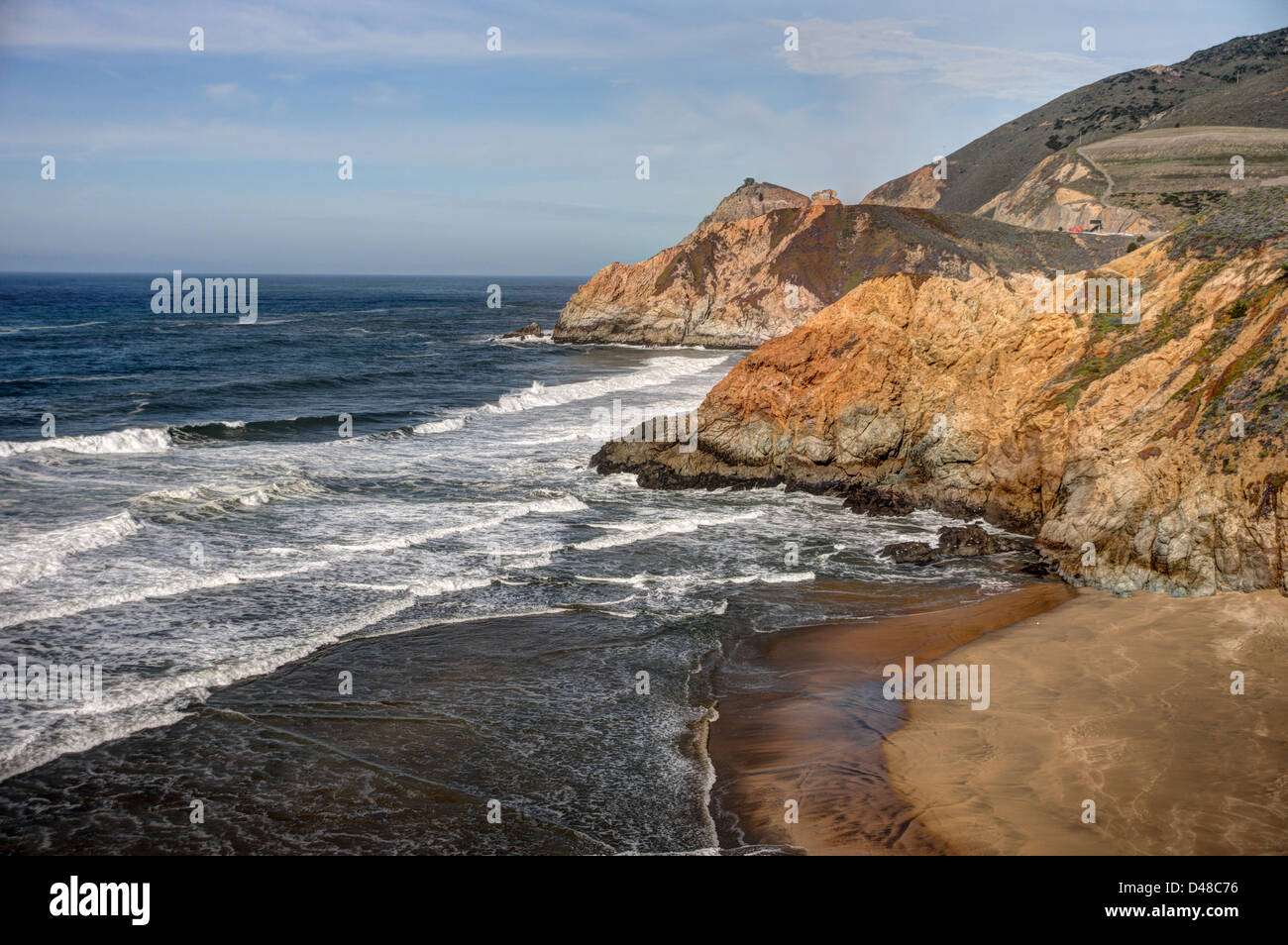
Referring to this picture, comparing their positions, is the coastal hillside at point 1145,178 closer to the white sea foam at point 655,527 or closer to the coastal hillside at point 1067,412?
the coastal hillside at point 1067,412

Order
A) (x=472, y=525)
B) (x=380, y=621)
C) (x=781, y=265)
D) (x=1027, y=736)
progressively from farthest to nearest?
(x=781, y=265), (x=472, y=525), (x=380, y=621), (x=1027, y=736)

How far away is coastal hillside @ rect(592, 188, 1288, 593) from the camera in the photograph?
15.3 m

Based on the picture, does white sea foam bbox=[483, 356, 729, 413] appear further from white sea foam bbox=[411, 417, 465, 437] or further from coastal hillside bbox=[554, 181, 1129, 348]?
coastal hillside bbox=[554, 181, 1129, 348]

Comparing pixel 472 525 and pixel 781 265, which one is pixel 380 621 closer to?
pixel 472 525

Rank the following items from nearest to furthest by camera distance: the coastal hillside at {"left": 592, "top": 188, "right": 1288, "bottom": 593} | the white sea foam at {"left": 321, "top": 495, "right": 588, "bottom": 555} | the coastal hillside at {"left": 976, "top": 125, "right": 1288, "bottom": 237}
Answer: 1. the coastal hillside at {"left": 592, "top": 188, "right": 1288, "bottom": 593}
2. the white sea foam at {"left": 321, "top": 495, "right": 588, "bottom": 555}
3. the coastal hillside at {"left": 976, "top": 125, "right": 1288, "bottom": 237}

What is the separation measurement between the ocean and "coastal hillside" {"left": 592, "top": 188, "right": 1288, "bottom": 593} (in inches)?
56.1

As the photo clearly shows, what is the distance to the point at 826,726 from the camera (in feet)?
38.5

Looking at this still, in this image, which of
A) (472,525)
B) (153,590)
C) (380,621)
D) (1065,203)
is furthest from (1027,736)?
(1065,203)

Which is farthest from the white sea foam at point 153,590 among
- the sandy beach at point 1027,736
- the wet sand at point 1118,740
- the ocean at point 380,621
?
the wet sand at point 1118,740

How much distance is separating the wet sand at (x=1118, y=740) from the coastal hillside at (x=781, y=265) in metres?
55.8

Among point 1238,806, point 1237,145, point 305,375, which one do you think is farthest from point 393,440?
point 1237,145

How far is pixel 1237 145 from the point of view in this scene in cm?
8356

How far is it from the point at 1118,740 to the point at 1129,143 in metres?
108

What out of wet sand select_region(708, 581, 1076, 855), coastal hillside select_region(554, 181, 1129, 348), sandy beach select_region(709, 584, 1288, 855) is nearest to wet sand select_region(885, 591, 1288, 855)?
sandy beach select_region(709, 584, 1288, 855)
